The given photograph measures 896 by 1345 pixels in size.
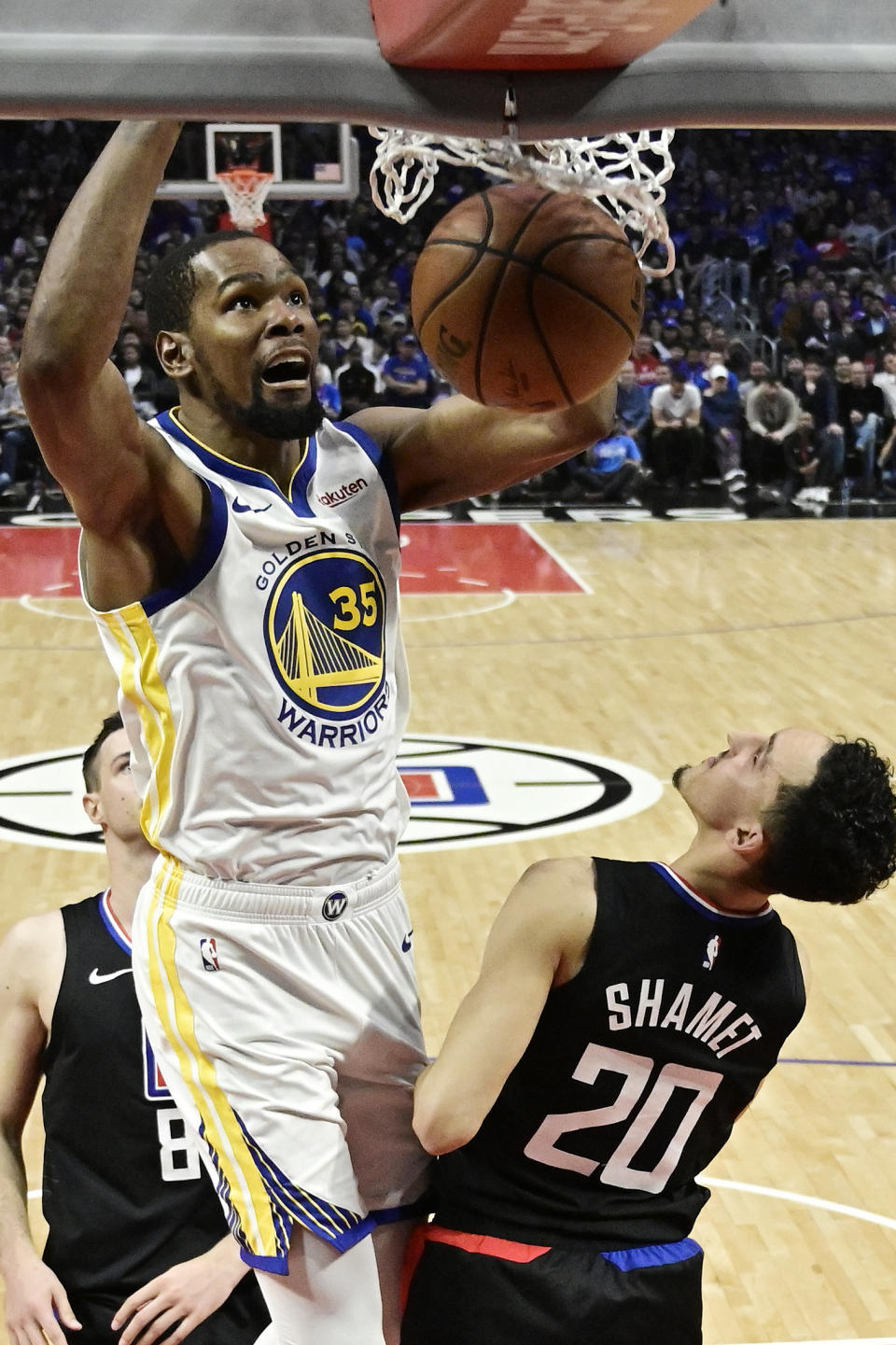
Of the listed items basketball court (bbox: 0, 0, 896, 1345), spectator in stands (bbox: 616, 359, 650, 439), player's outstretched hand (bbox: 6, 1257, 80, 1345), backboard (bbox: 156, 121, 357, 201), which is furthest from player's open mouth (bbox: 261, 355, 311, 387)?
spectator in stands (bbox: 616, 359, 650, 439)

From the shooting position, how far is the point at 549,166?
255 cm

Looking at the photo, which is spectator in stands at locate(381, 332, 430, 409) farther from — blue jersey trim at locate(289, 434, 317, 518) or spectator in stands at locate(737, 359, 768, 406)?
blue jersey trim at locate(289, 434, 317, 518)

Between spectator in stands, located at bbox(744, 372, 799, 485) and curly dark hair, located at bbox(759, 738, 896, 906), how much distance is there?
52.8 ft

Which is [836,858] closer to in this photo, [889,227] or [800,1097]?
[800,1097]

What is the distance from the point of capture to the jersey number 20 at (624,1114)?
2.82m

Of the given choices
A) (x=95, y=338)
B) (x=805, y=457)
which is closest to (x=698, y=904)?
(x=95, y=338)

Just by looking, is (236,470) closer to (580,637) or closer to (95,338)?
(95,338)

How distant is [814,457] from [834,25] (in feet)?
55.3

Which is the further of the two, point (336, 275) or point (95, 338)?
point (336, 275)

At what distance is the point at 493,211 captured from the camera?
271cm

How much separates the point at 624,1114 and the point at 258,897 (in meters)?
0.68

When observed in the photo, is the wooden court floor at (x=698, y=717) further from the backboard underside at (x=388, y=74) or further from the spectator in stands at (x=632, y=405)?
the backboard underside at (x=388, y=74)

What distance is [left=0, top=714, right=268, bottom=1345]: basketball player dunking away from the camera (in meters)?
3.28

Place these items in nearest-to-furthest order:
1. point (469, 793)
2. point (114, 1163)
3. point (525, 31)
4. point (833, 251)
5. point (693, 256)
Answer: point (525, 31)
point (114, 1163)
point (469, 793)
point (693, 256)
point (833, 251)
